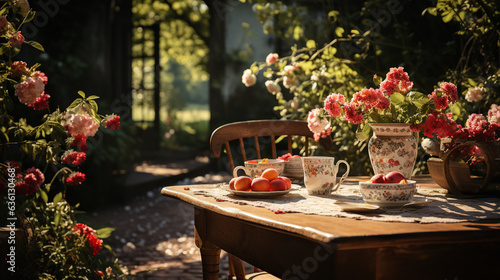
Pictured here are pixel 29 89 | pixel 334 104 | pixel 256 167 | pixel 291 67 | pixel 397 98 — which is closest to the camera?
pixel 397 98

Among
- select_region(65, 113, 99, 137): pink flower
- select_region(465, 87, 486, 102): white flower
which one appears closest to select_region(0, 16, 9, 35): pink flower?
select_region(65, 113, 99, 137): pink flower

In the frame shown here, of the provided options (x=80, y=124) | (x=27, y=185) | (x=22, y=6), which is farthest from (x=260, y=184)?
(x=22, y=6)

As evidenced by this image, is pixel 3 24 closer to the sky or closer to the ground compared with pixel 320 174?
closer to the sky

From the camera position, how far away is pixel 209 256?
2160 millimetres

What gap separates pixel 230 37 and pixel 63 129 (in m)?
7.25

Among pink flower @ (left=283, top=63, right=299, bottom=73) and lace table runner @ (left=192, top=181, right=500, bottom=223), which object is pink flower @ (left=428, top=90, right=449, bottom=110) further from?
pink flower @ (left=283, top=63, right=299, bottom=73)

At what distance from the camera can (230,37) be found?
9.87m

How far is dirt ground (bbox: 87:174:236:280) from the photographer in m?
4.50

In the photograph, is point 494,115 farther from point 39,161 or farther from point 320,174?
point 39,161

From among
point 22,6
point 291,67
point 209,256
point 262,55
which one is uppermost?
point 262,55

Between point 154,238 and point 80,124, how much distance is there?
10.2ft

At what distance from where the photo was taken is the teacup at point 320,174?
1985mm

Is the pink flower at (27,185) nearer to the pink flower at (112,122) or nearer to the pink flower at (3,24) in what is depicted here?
the pink flower at (112,122)

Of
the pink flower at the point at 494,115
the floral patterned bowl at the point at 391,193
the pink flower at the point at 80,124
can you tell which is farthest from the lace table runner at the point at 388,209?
the pink flower at the point at 80,124
